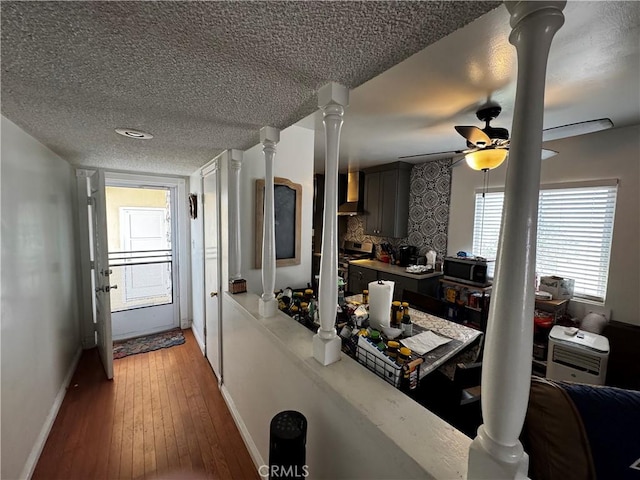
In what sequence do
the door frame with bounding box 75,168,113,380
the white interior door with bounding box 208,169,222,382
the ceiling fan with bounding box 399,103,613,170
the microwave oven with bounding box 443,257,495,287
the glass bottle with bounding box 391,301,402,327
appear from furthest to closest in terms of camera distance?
the microwave oven with bounding box 443,257,495,287
the door frame with bounding box 75,168,113,380
the white interior door with bounding box 208,169,222,382
the glass bottle with bounding box 391,301,402,327
the ceiling fan with bounding box 399,103,613,170

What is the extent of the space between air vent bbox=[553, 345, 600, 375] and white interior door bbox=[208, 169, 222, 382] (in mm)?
2920

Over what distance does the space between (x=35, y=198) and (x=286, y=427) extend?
2.31 meters

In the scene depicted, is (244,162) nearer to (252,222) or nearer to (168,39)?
(252,222)

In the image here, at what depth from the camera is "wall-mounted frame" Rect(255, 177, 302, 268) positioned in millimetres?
2318

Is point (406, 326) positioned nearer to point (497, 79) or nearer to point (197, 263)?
point (497, 79)

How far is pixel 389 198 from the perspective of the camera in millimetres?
4188

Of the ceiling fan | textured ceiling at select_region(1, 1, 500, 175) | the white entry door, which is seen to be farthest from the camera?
the white entry door

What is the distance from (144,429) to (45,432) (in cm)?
62

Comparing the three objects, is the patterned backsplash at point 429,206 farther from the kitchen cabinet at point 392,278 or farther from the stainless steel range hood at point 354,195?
the stainless steel range hood at point 354,195

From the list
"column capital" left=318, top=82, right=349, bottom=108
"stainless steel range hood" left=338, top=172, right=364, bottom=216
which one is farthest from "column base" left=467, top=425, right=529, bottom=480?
"stainless steel range hood" left=338, top=172, right=364, bottom=216

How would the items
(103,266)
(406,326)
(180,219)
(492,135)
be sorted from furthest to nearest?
(180,219)
(103,266)
(492,135)
(406,326)

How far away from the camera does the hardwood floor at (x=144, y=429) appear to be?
1.69m

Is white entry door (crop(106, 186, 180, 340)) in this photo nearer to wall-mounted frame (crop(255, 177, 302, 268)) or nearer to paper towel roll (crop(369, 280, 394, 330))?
wall-mounted frame (crop(255, 177, 302, 268))

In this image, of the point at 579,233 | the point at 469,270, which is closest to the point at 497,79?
the point at 579,233
